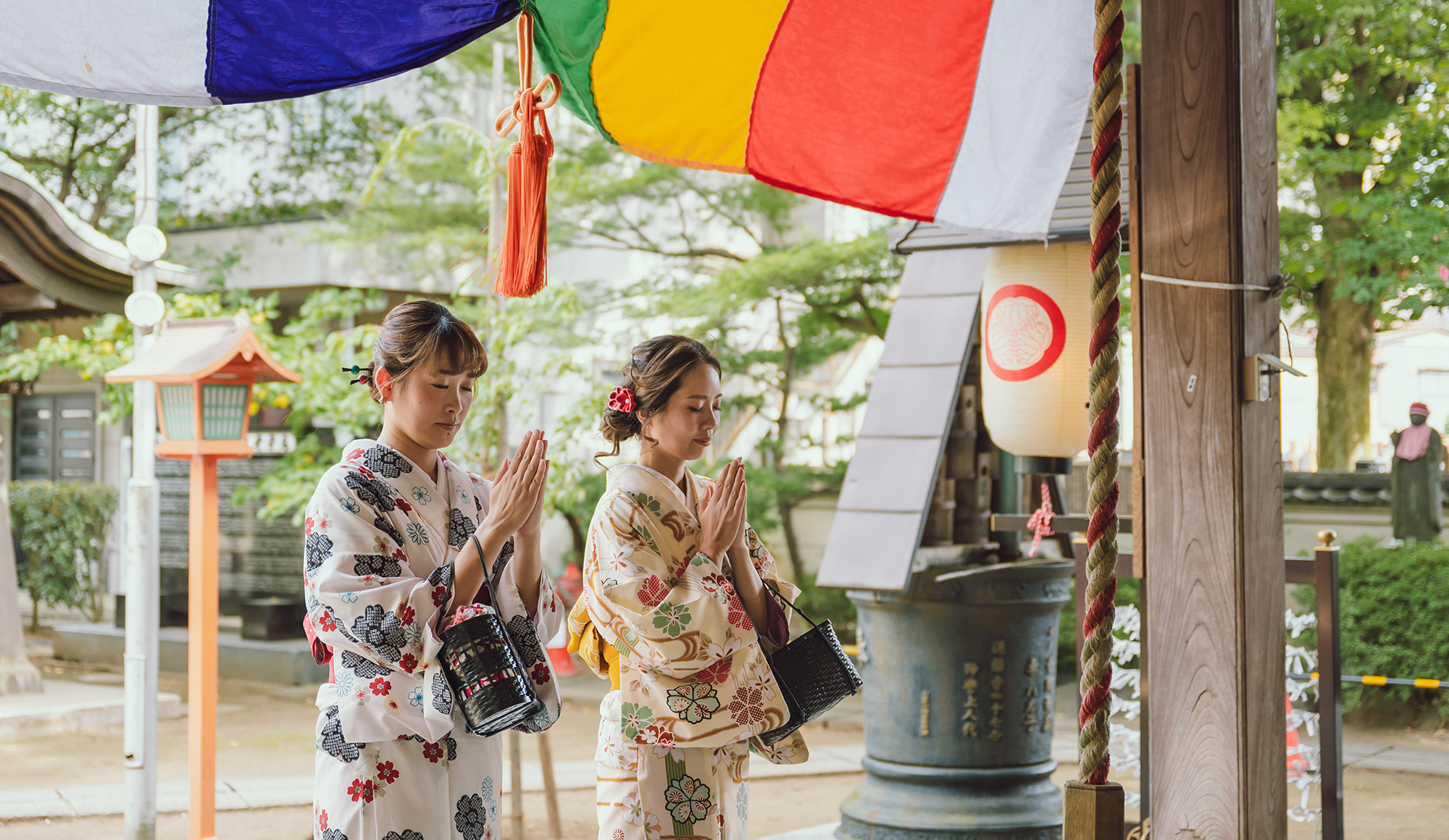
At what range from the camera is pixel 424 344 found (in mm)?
2334

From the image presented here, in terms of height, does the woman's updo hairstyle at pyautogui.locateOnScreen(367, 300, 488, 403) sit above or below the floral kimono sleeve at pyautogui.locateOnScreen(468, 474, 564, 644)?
above

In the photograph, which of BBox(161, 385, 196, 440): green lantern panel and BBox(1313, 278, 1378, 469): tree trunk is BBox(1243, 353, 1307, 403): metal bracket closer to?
BBox(161, 385, 196, 440): green lantern panel

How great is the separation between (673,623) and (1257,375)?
1281 mm

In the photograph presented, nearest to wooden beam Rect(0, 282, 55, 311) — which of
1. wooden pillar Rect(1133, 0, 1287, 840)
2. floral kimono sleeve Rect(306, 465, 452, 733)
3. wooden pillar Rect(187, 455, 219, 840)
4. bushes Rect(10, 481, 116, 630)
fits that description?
wooden pillar Rect(187, 455, 219, 840)

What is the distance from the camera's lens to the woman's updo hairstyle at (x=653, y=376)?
274cm

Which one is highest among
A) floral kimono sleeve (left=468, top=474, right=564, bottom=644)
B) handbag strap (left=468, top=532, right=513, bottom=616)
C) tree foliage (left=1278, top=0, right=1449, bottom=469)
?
tree foliage (left=1278, top=0, right=1449, bottom=469)

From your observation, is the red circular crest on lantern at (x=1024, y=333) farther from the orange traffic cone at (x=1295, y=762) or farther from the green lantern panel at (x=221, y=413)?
the green lantern panel at (x=221, y=413)

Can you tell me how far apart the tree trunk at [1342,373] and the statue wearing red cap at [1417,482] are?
90 centimetres

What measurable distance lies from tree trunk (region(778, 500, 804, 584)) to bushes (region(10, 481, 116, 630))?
22.4 ft

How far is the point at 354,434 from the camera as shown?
31.2 feet

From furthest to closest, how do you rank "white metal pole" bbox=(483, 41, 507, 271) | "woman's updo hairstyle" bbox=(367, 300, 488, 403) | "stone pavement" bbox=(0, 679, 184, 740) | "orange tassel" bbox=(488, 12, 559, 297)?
"stone pavement" bbox=(0, 679, 184, 740)
"white metal pole" bbox=(483, 41, 507, 271)
"orange tassel" bbox=(488, 12, 559, 297)
"woman's updo hairstyle" bbox=(367, 300, 488, 403)

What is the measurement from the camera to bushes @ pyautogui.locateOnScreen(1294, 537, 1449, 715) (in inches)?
319

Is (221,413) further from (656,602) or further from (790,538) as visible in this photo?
(790,538)

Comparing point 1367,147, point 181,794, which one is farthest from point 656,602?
point 1367,147
